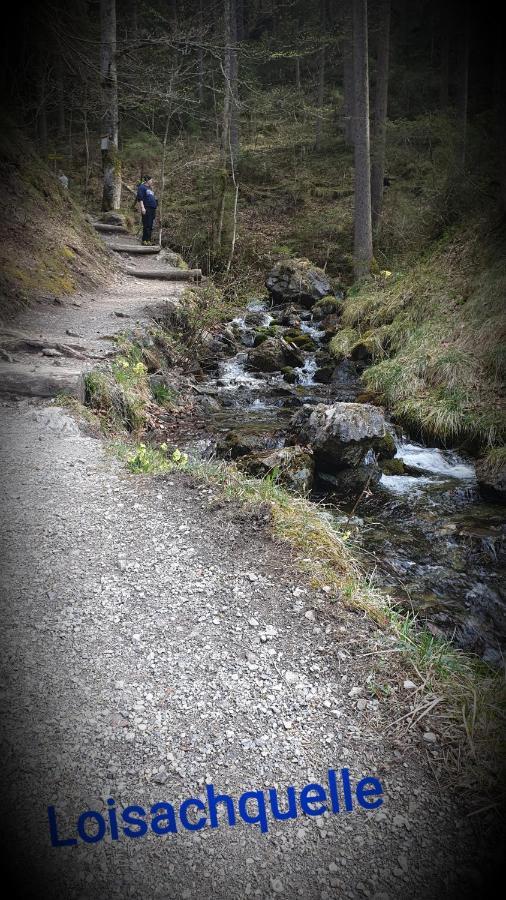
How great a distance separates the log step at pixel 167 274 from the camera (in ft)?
41.7

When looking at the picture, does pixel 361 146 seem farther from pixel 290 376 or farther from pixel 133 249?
pixel 290 376

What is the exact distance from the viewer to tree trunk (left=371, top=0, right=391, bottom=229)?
53.4 ft

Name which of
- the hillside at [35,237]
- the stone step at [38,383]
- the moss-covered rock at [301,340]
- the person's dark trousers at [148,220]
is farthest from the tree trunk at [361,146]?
the stone step at [38,383]

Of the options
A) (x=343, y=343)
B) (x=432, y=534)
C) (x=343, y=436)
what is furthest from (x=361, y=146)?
(x=432, y=534)

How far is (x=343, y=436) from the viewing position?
6.21 metres

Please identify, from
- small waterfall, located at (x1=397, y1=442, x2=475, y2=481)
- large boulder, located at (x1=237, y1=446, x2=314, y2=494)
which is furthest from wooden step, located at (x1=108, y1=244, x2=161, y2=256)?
small waterfall, located at (x1=397, y1=442, x2=475, y2=481)

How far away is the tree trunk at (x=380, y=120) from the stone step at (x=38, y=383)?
14230mm

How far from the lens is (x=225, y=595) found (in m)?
2.98

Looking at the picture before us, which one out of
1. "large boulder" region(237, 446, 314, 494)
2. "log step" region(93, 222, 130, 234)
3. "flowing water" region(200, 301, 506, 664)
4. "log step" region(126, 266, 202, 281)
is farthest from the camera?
"log step" region(93, 222, 130, 234)

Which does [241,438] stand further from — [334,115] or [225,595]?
[334,115]

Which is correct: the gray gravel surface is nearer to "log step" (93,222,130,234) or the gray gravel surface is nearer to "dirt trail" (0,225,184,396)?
"dirt trail" (0,225,184,396)

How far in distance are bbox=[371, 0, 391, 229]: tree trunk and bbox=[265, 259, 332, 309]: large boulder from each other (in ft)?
11.5

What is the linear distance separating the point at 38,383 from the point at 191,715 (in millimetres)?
4446

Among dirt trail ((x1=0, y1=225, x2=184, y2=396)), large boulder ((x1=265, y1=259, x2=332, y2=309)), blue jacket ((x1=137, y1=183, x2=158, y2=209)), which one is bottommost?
dirt trail ((x1=0, y1=225, x2=184, y2=396))
